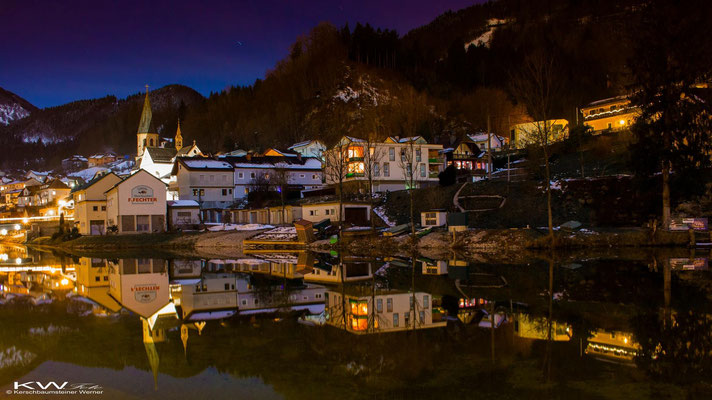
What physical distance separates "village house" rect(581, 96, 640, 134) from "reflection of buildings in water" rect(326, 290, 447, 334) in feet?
191

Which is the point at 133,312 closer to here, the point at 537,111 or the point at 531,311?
the point at 531,311

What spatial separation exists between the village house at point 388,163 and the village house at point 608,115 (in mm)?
22071

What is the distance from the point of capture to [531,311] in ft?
45.4

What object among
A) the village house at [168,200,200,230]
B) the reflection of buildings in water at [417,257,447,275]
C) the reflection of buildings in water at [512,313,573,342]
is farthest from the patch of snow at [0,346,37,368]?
the village house at [168,200,200,230]

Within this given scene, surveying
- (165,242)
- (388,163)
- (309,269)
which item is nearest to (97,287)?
(309,269)

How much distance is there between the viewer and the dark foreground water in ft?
28.0

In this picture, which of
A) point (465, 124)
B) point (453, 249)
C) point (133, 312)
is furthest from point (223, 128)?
point (133, 312)

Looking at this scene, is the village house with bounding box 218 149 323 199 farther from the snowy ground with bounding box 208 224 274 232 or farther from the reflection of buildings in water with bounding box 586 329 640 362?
the reflection of buildings in water with bounding box 586 329 640 362

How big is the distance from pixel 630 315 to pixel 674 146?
2643 centimetres

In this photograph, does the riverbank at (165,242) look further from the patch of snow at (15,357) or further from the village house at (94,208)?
the patch of snow at (15,357)

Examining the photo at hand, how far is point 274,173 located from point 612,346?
66.0 meters

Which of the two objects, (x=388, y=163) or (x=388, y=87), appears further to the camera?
(x=388, y=87)

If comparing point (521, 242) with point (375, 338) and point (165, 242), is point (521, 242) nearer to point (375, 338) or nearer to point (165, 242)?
point (375, 338)

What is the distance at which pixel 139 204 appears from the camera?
58.1 metres
